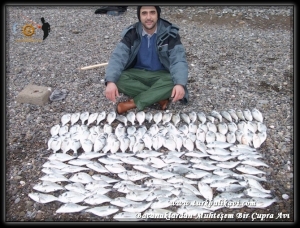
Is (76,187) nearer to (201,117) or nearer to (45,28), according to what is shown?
(201,117)

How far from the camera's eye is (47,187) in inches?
118

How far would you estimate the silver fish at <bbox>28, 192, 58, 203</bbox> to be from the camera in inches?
113

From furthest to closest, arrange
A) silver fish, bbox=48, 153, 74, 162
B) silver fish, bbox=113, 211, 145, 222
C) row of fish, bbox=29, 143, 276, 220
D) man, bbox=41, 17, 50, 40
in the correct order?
1. man, bbox=41, 17, 50, 40
2. silver fish, bbox=48, 153, 74, 162
3. row of fish, bbox=29, 143, 276, 220
4. silver fish, bbox=113, 211, 145, 222

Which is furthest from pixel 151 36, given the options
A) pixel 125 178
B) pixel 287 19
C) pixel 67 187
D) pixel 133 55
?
pixel 287 19

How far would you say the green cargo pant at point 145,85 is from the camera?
4.07m

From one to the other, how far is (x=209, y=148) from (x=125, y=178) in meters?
1.13

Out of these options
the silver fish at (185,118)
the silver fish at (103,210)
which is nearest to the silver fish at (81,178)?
the silver fish at (103,210)

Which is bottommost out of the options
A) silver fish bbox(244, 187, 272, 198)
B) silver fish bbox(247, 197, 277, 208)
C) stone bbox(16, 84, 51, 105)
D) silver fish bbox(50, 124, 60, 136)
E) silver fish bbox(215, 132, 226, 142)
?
silver fish bbox(247, 197, 277, 208)

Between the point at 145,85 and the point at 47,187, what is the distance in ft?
6.63

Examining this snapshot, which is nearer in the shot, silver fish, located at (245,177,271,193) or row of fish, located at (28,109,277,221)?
row of fish, located at (28,109,277,221)

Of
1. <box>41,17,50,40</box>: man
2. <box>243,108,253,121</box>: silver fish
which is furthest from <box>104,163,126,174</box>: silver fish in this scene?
<box>41,17,50,40</box>: man

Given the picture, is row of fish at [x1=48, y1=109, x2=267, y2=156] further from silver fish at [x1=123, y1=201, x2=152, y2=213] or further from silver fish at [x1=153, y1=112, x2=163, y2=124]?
silver fish at [x1=123, y1=201, x2=152, y2=213]

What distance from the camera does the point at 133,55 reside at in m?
4.18

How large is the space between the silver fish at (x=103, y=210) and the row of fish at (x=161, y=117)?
151cm
